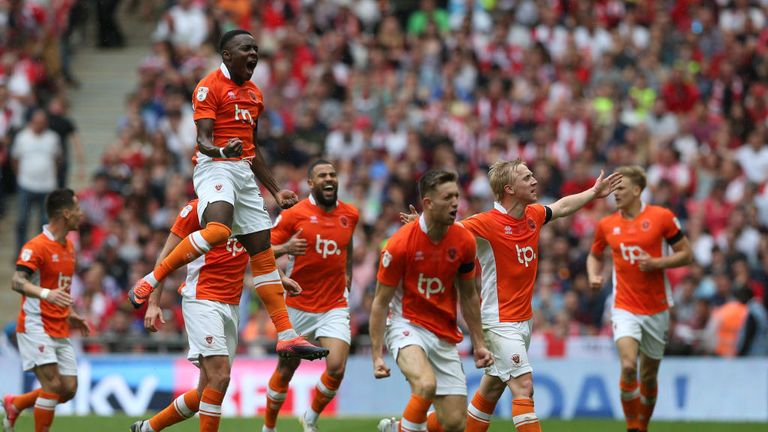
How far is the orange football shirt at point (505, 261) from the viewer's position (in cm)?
1216

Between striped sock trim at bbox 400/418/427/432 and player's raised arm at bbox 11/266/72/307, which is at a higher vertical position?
player's raised arm at bbox 11/266/72/307

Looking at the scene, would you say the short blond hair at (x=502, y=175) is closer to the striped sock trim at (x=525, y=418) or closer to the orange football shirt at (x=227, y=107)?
the striped sock trim at (x=525, y=418)

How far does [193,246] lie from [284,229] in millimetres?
2522

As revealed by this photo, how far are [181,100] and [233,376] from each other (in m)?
6.71

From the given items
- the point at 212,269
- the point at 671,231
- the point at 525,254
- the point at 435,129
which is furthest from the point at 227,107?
the point at 435,129

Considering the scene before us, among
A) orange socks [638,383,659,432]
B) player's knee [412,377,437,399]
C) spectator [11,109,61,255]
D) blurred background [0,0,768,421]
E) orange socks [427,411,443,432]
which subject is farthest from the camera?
spectator [11,109,61,255]

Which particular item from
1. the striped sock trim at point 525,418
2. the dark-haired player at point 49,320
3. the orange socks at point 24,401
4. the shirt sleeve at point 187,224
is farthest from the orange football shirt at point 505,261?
the orange socks at point 24,401

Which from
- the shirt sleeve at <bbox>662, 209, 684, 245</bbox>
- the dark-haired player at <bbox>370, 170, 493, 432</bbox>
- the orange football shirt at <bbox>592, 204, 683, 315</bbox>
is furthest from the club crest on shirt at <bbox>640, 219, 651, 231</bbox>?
the dark-haired player at <bbox>370, 170, 493, 432</bbox>

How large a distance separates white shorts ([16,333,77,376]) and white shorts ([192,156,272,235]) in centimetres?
299

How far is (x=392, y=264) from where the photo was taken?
35.9 ft

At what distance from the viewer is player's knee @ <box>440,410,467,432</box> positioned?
35.8ft

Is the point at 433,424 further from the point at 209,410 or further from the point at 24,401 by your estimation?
the point at 24,401

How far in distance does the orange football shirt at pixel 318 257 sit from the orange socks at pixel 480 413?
2.09m

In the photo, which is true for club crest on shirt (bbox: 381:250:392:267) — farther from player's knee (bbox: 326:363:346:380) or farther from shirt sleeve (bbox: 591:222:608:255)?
shirt sleeve (bbox: 591:222:608:255)
